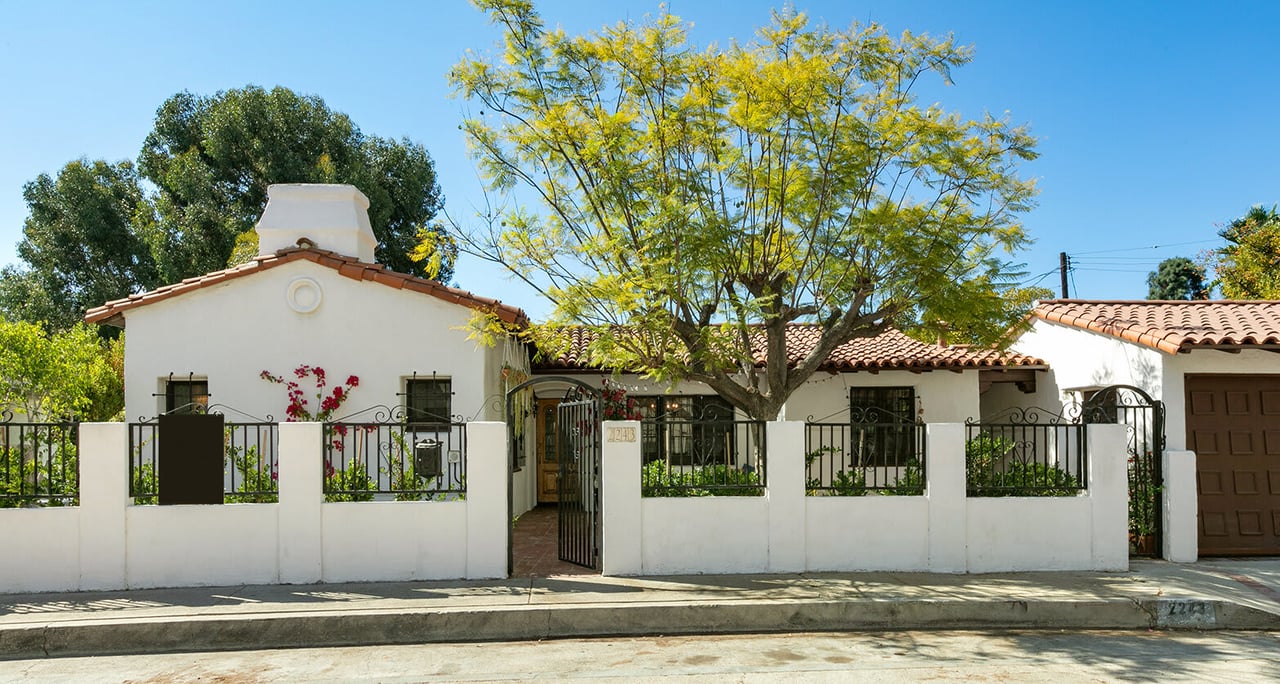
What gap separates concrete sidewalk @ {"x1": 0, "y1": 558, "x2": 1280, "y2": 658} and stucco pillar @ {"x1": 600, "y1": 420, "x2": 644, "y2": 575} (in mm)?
366

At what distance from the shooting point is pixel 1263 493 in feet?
34.3

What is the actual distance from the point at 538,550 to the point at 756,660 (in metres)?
4.59

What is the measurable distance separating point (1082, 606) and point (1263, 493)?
454 cm

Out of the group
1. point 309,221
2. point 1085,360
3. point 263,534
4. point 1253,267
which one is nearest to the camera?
point 263,534

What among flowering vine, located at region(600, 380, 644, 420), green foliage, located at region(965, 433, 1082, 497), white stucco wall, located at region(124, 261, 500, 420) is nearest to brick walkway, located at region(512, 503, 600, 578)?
flowering vine, located at region(600, 380, 644, 420)

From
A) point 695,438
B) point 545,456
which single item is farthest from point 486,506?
point 545,456

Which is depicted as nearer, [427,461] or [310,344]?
[427,461]

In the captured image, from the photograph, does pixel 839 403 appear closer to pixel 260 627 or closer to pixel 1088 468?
pixel 1088 468

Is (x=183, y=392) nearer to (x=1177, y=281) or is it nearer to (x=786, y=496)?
(x=786, y=496)

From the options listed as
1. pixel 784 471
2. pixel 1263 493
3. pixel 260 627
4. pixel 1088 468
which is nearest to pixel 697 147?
pixel 784 471

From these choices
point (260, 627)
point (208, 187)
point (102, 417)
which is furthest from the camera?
point (208, 187)

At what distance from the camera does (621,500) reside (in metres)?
8.91

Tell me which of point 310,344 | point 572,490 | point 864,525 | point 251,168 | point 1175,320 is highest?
point 251,168

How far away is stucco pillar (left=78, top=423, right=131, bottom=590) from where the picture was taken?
336 inches
